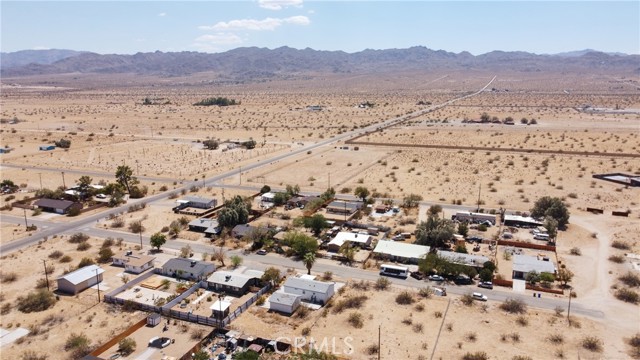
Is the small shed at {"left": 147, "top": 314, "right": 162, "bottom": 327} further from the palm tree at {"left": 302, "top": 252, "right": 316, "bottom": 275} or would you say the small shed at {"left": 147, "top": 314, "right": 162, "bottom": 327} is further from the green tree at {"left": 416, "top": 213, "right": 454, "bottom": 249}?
the green tree at {"left": 416, "top": 213, "right": 454, "bottom": 249}

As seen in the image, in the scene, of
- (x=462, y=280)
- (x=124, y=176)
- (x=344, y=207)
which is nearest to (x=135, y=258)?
(x=344, y=207)

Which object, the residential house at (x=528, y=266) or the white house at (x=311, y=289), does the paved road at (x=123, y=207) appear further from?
the residential house at (x=528, y=266)

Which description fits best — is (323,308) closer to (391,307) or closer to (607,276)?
(391,307)

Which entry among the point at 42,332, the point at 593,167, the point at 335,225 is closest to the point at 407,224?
the point at 335,225

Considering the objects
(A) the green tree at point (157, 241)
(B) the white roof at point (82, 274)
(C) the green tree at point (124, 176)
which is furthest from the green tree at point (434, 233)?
(C) the green tree at point (124, 176)

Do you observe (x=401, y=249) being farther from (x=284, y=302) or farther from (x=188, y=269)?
(x=188, y=269)
